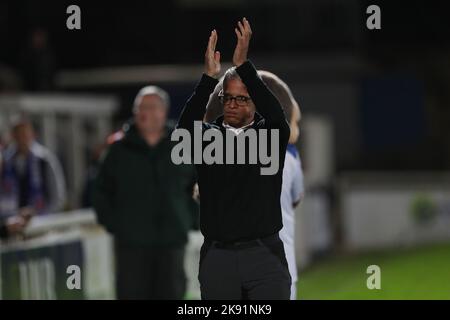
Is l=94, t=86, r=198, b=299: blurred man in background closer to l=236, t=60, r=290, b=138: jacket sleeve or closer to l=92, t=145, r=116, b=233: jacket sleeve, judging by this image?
l=92, t=145, r=116, b=233: jacket sleeve

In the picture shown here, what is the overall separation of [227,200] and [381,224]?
1549 cm

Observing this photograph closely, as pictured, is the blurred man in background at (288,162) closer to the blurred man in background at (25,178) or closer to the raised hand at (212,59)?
the raised hand at (212,59)

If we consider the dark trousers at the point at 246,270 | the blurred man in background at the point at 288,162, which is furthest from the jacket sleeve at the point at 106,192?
the dark trousers at the point at 246,270

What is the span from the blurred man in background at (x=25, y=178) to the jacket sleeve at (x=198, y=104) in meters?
5.18

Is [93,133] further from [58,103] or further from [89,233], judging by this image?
[89,233]

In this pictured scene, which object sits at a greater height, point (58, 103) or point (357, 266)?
point (58, 103)

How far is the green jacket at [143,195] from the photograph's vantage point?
8.91 m

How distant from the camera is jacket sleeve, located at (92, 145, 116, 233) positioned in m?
8.95

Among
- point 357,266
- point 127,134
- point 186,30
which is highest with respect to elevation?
point 186,30

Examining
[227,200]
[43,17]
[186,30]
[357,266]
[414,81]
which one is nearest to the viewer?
[227,200]

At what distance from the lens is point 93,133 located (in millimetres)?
21125

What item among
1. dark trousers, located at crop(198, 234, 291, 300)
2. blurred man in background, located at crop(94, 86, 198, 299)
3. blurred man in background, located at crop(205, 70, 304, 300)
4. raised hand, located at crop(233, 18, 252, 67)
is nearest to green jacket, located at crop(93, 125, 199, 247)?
blurred man in background, located at crop(94, 86, 198, 299)

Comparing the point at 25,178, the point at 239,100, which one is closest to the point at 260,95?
the point at 239,100
